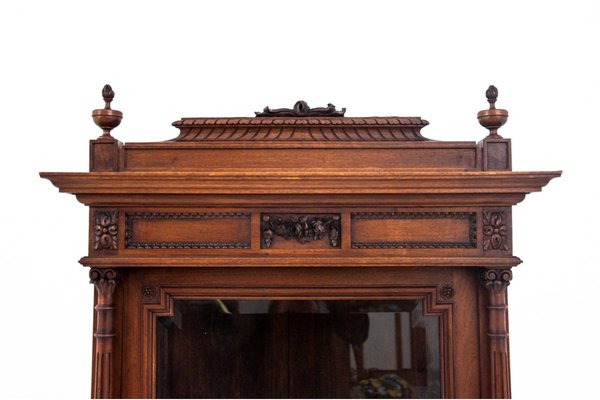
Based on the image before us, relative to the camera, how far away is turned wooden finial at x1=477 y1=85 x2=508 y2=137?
1297 millimetres

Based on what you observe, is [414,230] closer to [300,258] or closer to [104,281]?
[300,258]

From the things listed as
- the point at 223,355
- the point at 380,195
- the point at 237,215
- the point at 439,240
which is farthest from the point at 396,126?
the point at 223,355

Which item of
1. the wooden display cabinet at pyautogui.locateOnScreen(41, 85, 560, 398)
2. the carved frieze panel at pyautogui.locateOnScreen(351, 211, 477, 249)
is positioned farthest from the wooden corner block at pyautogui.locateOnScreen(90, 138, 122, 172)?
the carved frieze panel at pyautogui.locateOnScreen(351, 211, 477, 249)

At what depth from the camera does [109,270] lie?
4.22ft

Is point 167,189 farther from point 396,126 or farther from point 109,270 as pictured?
point 396,126

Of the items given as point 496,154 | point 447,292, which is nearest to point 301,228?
point 447,292

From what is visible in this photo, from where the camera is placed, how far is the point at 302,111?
1.38 metres

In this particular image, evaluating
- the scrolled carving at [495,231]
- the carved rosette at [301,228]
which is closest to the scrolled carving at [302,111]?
the carved rosette at [301,228]

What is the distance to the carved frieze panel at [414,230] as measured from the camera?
129 centimetres

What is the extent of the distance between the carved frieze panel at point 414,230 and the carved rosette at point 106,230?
21.7 inches

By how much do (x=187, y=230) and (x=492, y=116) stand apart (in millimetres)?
756

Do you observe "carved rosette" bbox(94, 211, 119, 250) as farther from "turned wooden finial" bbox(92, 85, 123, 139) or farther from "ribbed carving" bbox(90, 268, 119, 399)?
"turned wooden finial" bbox(92, 85, 123, 139)

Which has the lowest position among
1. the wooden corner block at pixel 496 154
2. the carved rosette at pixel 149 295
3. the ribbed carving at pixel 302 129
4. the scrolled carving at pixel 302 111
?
the carved rosette at pixel 149 295

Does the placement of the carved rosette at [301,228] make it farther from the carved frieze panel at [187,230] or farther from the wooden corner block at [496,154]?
the wooden corner block at [496,154]
